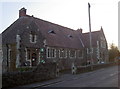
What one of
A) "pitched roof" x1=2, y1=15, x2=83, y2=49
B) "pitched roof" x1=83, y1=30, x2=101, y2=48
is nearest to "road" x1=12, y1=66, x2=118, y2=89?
"pitched roof" x1=2, y1=15, x2=83, y2=49

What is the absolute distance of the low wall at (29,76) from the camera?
1319cm

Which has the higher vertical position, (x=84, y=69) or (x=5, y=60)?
(x=5, y=60)

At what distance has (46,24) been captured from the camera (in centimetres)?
3394

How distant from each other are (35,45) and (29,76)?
10.6 metres

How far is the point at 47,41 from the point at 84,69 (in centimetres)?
847

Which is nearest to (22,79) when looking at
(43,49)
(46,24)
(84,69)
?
(43,49)

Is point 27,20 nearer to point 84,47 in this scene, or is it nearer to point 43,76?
point 43,76

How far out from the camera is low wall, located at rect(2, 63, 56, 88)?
519 inches

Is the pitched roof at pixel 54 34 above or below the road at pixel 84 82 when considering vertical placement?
above

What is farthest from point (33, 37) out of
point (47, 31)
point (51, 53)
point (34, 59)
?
point (47, 31)

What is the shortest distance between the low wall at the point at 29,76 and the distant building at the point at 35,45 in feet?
11.7

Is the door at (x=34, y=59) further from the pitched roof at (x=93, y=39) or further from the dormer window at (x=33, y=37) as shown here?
the pitched roof at (x=93, y=39)

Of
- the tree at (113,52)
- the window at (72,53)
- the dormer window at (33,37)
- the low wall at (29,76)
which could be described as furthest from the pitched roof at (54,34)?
the tree at (113,52)

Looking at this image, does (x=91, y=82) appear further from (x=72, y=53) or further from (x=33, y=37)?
(x=72, y=53)
